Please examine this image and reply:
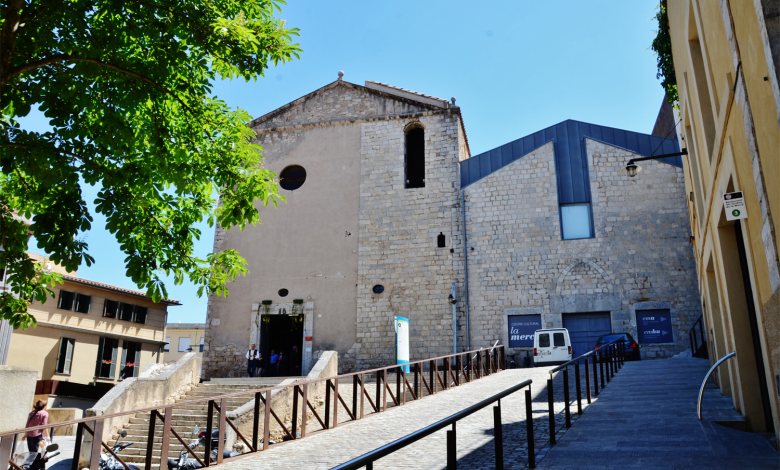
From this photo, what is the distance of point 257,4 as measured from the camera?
6699 mm

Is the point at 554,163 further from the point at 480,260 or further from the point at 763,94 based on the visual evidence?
the point at 763,94

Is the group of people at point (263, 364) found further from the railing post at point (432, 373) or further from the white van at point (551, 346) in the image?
the white van at point (551, 346)

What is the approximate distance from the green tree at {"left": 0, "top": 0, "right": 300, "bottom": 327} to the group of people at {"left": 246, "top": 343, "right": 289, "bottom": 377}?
51.5ft

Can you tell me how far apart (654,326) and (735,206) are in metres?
15.7

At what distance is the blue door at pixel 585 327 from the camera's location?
68.7ft

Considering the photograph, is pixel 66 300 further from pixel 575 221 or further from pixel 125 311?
pixel 575 221

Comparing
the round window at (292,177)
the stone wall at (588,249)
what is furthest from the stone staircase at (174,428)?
the round window at (292,177)

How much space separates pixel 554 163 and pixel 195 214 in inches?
698

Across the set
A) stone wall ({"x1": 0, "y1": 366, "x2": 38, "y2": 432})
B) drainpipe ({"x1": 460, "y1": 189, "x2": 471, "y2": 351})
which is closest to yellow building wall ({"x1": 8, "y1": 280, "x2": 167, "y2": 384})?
stone wall ({"x1": 0, "y1": 366, "x2": 38, "y2": 432})

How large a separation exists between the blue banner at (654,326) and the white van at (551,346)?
104 inches

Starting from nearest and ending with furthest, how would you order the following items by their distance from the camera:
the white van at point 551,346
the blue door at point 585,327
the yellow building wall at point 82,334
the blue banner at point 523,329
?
the white van at point 551,346 < the blue door at point 585,327 < the blue banner at point 523,329 < the yellow building wall at point 82,334

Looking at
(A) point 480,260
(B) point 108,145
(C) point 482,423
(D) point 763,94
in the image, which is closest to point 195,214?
(B) point 108,145

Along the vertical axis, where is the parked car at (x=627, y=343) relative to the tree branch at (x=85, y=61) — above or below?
below

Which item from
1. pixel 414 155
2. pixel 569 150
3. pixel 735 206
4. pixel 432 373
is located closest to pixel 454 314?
pixel 414 155
